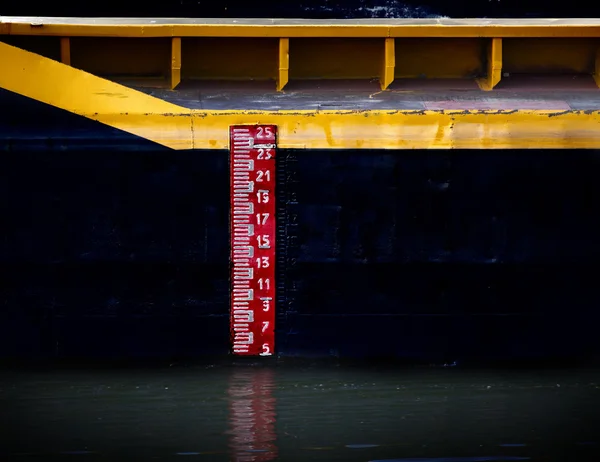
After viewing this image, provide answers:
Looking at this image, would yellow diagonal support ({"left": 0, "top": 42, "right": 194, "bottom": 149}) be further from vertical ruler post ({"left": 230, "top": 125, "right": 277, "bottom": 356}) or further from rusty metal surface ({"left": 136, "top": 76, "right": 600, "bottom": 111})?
vertical ruler post ({"left": 230, "top": 125, "right": 277, "bottom": 356})

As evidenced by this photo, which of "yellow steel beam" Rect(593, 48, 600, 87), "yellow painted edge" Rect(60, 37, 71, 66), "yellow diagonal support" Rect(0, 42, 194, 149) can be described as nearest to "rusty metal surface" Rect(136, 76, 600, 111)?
"yellow steel beam" Rect(593, 48, 600, 87)

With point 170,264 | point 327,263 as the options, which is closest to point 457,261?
point 327,263

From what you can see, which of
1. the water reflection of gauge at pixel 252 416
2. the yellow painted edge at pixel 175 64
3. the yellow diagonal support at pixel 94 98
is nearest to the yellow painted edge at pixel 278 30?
the yellow painted edge at pixel 175 64

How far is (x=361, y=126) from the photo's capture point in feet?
27.3

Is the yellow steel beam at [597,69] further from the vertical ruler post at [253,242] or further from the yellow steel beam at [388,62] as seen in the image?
the vertical ruler post at [253,242]

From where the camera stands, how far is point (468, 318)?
839 centimetres

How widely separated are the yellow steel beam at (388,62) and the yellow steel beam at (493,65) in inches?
28.1

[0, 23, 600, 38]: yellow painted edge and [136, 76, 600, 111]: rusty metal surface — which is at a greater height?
[0, 23, 600, 38]: yellow painted edge

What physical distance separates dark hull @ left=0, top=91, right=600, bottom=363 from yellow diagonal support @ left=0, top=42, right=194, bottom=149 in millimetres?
113

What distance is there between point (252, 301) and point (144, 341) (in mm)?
855

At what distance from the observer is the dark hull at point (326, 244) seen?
8.36m

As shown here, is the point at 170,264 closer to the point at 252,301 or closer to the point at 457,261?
the point at 252,301

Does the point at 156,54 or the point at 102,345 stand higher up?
the point at 156,54

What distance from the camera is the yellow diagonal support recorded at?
27.3ft
